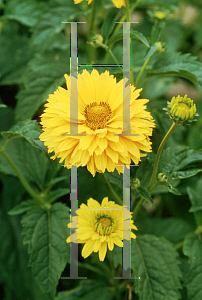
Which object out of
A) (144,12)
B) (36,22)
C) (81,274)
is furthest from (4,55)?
(81,274)

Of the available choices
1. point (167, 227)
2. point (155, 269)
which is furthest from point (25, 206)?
point (167, 227)

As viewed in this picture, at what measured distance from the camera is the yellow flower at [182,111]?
1.18ft

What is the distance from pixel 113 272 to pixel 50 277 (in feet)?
0.45

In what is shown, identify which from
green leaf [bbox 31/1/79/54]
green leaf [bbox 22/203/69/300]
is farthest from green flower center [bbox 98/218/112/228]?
green leaf [bbox 31/1/79/54]

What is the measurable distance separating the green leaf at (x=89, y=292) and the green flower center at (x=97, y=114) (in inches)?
15.7

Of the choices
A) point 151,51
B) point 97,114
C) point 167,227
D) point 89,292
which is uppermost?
point 151,51

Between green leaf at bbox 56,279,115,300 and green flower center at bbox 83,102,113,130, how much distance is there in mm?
399

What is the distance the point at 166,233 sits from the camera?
2.34ft

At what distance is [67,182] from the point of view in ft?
2.11

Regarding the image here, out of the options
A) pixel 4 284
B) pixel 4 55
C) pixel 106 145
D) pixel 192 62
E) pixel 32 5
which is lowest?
pixel 4 284

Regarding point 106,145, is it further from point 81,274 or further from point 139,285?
point 81,274

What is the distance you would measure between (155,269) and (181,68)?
0.38 meters

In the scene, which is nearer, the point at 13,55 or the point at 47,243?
the point at 47,243

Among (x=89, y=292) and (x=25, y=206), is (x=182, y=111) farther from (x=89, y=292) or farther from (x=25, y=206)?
(x=89, y=292)
